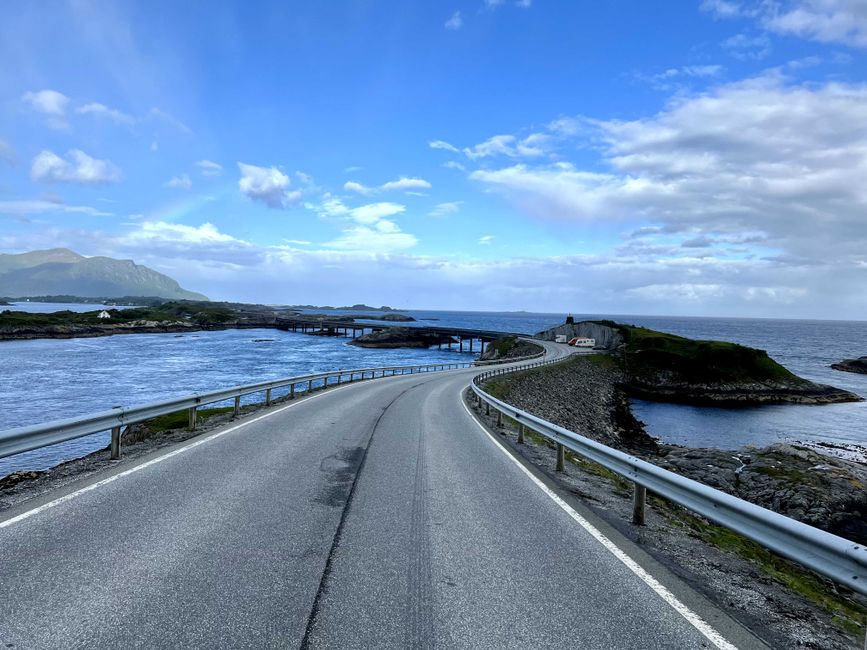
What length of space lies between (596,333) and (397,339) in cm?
4843

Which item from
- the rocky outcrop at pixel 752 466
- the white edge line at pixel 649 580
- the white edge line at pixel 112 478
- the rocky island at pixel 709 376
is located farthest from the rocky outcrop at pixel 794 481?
the rocky island at pixel 709 376

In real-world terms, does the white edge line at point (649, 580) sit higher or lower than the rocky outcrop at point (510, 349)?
higher

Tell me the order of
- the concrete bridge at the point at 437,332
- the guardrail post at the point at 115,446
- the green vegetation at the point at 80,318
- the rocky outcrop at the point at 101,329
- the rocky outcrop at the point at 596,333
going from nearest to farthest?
the guardrail post at the point at 115,446 < the rocky outcrop at the point at 596,333 < the rocky outcrop at the point at 101,329 < the green vegetation at the point at 80,318 < the concrete bridge at the point at 437,332

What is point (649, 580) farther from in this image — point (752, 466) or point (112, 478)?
point (752, 466)

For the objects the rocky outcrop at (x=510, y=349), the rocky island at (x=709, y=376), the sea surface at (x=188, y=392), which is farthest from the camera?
the rocky outcrop at (x=510, y=349)

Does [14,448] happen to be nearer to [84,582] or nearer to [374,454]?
[84,582]

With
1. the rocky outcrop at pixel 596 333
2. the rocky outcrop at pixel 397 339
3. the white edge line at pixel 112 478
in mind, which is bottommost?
the rocky outcrop at pixel 397 339

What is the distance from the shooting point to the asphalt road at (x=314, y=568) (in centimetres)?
345

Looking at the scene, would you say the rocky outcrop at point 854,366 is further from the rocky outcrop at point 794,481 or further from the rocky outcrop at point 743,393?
the rocky outcrop at point 794,481

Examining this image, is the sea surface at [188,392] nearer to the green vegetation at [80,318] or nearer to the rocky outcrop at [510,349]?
the rocky outcrop at [510,349]

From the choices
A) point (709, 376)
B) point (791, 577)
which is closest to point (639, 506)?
point (791, 577)

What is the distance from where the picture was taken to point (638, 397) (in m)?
51.8

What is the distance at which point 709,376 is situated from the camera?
184 ft

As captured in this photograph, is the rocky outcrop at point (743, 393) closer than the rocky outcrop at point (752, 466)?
No
